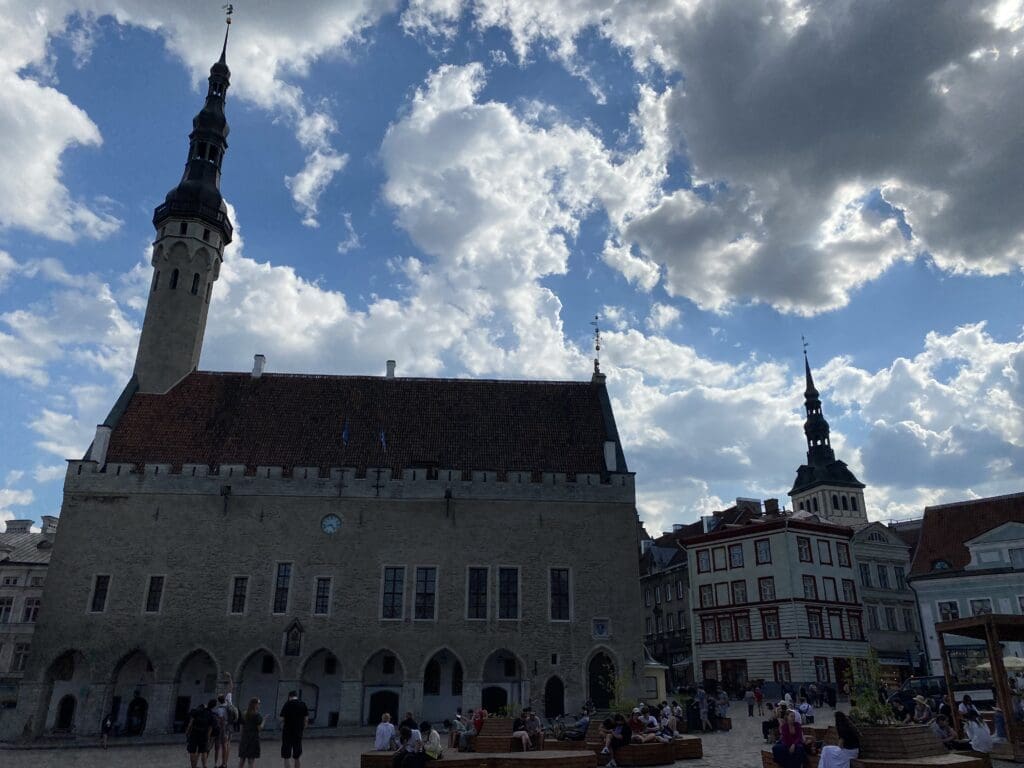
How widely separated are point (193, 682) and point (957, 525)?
142 ft

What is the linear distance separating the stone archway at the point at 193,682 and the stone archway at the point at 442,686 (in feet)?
27.5

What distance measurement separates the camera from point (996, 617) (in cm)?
1497

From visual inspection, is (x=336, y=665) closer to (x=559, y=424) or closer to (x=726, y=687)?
(x=559, y=424)

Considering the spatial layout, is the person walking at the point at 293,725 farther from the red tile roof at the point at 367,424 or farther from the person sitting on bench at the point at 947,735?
the red tile roof at the point at 367,424

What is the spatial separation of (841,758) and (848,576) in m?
39.7

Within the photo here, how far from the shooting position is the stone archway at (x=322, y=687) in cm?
2897

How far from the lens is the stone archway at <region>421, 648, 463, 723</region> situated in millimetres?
29422

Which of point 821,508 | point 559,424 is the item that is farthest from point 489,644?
point 821,508

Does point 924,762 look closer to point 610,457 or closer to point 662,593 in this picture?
point 610,457

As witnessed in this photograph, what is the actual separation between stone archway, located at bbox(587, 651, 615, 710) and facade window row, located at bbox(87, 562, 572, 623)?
206cm

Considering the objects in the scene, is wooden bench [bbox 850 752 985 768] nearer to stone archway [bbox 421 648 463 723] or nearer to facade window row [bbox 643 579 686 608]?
stone archway [bbox 421 648 463 723]

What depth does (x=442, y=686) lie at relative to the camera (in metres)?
29.8

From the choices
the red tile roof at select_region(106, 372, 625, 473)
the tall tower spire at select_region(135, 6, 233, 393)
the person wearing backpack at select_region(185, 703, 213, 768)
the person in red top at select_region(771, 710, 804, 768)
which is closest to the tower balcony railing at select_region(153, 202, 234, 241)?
the tall tower spire at select_region(135, 6, 233, 393)

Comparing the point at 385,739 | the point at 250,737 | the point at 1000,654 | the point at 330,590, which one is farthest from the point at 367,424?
the point at 1000,654
